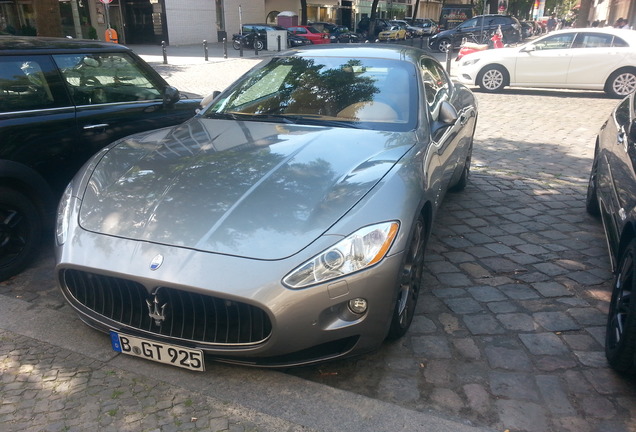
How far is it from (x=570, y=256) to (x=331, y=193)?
2.55m

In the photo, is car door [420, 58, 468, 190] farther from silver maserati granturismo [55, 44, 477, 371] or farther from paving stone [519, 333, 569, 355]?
paving stone [519, 333, 569, 355]

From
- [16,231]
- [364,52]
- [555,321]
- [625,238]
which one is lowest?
[555,321]

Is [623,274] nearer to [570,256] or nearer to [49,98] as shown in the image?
[570,256]

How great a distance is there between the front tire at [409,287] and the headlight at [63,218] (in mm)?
1870

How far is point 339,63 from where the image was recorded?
427 centimetres

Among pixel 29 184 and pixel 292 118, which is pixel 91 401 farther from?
pixel 292 118

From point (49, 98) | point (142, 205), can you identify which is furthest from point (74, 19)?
point (142, 205)

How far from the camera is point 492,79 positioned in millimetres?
13242

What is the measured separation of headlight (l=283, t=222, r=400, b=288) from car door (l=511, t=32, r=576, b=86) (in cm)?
1176

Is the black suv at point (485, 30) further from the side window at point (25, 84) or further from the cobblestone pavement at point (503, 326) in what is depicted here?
the side window at point (25, 84)

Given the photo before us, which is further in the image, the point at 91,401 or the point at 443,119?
the point at 443,119

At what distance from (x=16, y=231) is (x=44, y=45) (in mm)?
1566

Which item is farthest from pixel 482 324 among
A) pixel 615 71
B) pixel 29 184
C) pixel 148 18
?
pixel 148 18

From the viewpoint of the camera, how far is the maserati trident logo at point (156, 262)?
2457 millimetres
